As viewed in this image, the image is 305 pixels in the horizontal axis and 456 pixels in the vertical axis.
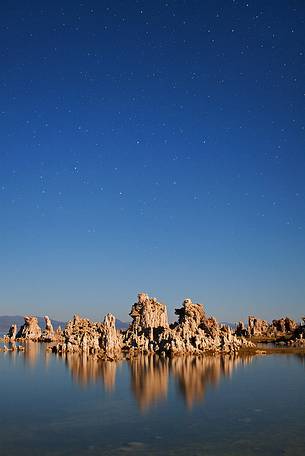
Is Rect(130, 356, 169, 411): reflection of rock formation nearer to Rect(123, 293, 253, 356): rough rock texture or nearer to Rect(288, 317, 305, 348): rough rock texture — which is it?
Rect(123, 293, 253, 356): rough rock texture

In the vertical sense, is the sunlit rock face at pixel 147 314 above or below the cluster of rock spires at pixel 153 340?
above

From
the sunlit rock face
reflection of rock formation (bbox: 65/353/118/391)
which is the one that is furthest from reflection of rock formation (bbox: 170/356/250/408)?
the sunlit rock face

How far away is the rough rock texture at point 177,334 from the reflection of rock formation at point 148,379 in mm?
18176

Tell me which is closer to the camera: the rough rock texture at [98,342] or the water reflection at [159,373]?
the water reflection at [159,373]

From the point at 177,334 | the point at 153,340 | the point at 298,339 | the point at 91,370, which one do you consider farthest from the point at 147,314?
the point at 91,370

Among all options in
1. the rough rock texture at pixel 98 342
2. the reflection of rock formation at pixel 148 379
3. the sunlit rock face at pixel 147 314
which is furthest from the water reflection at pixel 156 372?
the sunlit rock face at pixel 147 314

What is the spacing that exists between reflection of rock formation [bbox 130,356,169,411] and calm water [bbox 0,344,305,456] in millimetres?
142

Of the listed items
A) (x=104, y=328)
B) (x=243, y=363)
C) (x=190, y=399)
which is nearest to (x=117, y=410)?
(x=190, y=399)

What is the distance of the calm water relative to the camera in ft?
129

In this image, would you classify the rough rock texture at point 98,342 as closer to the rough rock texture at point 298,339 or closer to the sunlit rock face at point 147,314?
the sunlit rock face at point 147,314

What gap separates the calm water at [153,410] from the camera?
39.4 metres

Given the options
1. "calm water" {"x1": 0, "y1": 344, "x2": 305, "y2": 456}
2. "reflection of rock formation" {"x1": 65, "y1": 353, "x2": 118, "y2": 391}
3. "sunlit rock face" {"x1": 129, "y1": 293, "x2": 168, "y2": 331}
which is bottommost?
"calm water" {"x1": 0, "y1": 344, "x2": 305, "y2": 456}

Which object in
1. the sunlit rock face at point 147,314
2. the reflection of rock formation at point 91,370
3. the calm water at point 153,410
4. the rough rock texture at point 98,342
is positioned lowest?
the calm water at point 153,410

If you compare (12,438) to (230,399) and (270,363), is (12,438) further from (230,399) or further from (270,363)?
(270,363)
